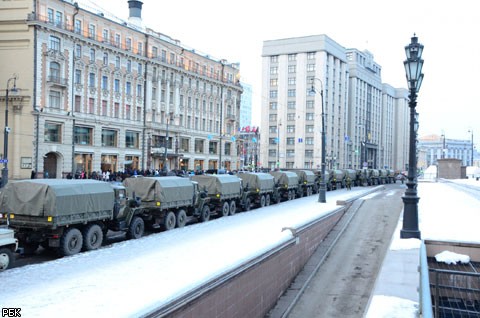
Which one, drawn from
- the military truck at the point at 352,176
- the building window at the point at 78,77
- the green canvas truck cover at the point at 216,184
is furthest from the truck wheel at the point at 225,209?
the building window at the point at 78,77

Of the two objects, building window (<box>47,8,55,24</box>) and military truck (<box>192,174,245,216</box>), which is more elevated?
building window (<box>47,8,55,24</box>)

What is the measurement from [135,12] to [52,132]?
2700 cm

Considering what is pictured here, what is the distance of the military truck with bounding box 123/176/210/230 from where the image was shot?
18.8 metres

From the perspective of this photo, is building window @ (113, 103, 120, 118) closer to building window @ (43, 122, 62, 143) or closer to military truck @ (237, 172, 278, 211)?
building window @ (43, 122, 62, 143)

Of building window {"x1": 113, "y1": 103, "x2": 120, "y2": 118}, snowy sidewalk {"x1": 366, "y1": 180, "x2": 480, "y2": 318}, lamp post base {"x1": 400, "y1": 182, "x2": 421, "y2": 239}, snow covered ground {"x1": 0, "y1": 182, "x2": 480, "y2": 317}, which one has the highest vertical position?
building window {"x1": 113, "y1": 103, "x2": 120, "y2": 118}

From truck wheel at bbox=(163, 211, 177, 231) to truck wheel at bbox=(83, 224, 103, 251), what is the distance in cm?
407

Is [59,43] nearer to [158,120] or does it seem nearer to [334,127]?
[158,120]

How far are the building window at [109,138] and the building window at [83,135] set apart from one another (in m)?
2.27

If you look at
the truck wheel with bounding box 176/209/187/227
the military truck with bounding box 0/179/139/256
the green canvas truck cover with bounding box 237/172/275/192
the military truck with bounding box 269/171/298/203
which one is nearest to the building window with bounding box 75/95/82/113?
the military truck with bounding box 269/171/298/203

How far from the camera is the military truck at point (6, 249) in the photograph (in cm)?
1159

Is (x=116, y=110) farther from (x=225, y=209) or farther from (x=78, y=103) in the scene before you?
(x=225, y=209)

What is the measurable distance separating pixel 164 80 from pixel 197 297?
197ft

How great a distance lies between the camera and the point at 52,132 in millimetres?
48562

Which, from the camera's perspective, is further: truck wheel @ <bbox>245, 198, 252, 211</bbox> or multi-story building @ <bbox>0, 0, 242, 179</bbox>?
multi-story building @ <bbox>0, 0, 242, 179</bbox>
